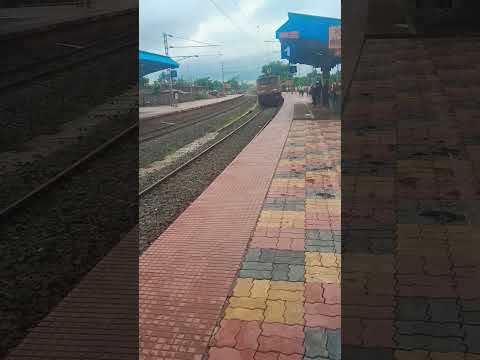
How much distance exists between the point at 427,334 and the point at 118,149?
8680 mm

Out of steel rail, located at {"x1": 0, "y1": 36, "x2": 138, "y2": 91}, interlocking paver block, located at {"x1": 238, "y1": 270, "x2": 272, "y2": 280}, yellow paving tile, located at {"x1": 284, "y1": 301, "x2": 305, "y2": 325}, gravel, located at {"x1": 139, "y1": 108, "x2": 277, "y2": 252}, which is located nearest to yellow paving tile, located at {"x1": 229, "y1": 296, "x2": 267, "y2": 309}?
yellow paving tile, located at {"x1": 284, "y1": 301, "x2": 305, "y2": 325}

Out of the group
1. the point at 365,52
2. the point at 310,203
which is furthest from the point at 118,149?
the point at 365,52

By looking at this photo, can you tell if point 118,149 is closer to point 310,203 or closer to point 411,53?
point 310,203

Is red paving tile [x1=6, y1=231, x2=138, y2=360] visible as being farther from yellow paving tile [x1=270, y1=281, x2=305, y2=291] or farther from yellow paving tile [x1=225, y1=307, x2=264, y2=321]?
yellow paving tile [x1=270, y1=281, x2=305, y2=291]

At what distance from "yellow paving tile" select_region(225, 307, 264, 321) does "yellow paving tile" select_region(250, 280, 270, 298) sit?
0.26 m

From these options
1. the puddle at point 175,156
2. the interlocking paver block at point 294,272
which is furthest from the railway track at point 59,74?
the interlocking paver block at point 294,272

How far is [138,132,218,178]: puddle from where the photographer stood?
32.2 ft

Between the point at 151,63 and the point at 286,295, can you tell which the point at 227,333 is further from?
the point at 151,63

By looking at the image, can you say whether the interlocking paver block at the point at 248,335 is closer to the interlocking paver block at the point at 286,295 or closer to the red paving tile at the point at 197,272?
the red paving tile at the point at 197,272

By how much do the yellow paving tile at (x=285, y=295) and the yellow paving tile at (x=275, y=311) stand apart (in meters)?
0.07

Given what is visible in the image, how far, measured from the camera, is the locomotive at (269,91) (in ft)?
89.5

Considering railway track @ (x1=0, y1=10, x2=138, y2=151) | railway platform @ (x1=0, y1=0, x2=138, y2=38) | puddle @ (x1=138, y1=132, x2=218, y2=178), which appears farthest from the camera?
railway platform @ (x1=0, y1=0, x2=138, y2=38)

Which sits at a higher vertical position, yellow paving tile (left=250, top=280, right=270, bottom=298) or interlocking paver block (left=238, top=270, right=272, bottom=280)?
interlocking paver block (left=238, top=270, right=272, bottom=280)

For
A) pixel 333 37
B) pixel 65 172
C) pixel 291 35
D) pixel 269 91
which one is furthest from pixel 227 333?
pixel 269 91
